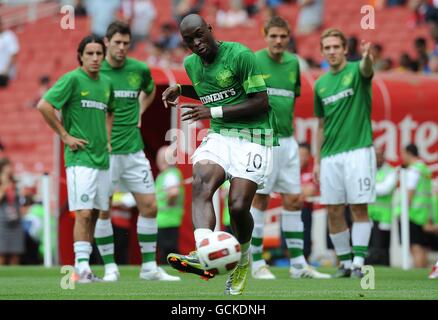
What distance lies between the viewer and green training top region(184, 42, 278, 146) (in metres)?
9.16

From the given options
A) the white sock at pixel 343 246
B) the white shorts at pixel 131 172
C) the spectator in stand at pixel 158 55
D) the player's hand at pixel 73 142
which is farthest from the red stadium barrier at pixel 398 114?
the spectator in stand at pixel 158 55

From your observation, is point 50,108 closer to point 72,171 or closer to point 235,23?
point 72,171

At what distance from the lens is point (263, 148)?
366 inches

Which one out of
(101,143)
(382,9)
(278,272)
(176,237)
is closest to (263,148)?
(101,143)

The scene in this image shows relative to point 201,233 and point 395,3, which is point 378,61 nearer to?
point 395,3

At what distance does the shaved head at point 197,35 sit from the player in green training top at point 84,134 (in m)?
2.96

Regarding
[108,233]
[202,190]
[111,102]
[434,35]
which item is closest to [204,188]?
[202,190]

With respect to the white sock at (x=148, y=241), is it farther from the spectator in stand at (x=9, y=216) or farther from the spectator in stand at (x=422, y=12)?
the spectator in stand at (x=422, y=12)

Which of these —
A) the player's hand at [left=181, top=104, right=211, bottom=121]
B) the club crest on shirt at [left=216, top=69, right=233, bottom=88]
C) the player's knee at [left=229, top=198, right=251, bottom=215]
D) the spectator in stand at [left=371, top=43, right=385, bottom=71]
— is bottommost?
the player's knee at [left=229, top=198, right=251, bottom=215]

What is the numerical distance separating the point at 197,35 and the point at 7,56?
19.5 m

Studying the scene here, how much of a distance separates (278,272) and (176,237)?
3012 millimetres

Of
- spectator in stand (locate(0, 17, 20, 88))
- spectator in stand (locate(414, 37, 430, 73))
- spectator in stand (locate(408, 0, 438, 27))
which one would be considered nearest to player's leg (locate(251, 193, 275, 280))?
spectator in stand (locate(414, 37, 430, 73))

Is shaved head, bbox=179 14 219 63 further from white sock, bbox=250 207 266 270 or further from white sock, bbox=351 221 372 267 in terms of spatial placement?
white sock, bbox=351 221 372 267

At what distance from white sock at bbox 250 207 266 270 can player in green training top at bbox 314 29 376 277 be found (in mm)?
810
